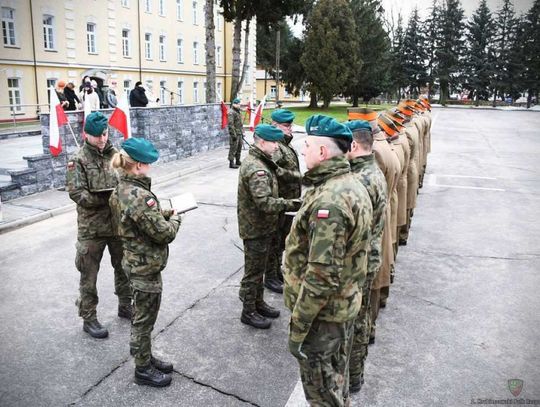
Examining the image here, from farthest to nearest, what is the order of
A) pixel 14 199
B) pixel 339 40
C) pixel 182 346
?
pixel 339 40 < pixel 14 199 < pixel 182 346

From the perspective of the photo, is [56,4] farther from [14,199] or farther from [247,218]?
[247,218]

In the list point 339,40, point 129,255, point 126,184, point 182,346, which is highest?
point 339,40

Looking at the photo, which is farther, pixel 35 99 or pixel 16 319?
pixel 35 99

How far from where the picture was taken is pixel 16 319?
528cm

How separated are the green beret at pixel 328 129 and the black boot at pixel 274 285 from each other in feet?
11.4

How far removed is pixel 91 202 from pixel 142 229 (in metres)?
1.24

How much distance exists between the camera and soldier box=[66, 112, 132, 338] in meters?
4.76

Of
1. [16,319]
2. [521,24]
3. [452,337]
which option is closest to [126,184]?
[16,319]

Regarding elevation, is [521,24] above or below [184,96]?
above

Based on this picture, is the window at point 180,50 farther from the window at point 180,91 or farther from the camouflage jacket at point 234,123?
the camouflage jacket at point 234,123

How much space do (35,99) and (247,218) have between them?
1082 inches

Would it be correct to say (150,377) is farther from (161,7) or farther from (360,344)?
(161,7)

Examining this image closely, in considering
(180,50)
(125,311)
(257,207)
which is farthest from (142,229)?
(180,50)

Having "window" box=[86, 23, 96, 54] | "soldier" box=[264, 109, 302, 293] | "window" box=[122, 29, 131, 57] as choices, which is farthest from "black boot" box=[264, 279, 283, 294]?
"window" box=[122, 29, 131, 57]
